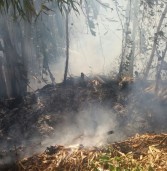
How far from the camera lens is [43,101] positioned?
11.3 m

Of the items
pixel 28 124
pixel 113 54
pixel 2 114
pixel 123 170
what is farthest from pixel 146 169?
pixel 113 54

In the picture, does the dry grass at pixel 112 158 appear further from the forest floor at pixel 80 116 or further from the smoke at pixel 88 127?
the smoke at pixel 88 127

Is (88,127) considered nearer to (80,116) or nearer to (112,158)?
(80,116)

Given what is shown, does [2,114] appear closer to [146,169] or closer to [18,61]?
[18,61]

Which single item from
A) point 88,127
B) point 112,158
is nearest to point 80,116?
point 88,127

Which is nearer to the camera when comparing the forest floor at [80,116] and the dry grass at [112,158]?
the dry grass at [112,158]

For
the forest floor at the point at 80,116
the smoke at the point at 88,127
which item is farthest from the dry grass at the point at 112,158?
the smoke at the point at 88,127

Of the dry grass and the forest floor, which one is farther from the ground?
the dry grass

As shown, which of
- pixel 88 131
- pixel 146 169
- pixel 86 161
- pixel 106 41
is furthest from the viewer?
pixel 106 41

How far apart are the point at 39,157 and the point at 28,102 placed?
7.08 metres

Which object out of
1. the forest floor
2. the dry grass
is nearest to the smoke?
the forest floor

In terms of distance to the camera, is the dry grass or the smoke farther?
the smoke

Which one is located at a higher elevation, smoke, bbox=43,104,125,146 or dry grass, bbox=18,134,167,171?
dry grass, bbox=18,134,167,171

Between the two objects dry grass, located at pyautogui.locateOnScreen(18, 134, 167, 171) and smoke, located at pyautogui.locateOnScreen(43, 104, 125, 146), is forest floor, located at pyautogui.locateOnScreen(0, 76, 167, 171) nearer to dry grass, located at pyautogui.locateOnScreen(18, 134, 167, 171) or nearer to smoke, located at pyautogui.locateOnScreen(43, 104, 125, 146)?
smoke, located at pyautogui.locateOnScreen(43, 104, 125, 146)
